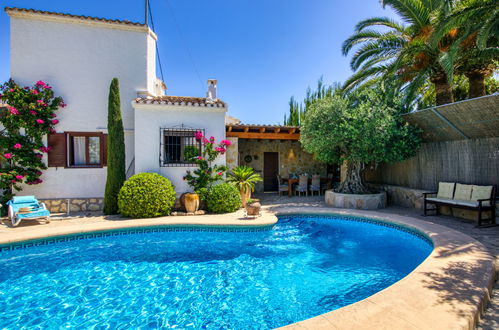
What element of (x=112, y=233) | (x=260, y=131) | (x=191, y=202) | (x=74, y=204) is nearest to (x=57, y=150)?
(x=74, y=204)

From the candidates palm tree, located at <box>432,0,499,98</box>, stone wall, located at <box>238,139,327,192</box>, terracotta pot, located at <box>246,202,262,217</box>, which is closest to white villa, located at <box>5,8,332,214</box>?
terracotta pot, located at <box>246,202,262,217</box>

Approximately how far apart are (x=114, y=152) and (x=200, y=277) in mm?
6011

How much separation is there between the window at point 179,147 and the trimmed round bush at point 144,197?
50.1 inches

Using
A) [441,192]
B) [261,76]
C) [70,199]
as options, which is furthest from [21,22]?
[441,192]

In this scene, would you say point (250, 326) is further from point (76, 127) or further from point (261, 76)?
point (261, 76)

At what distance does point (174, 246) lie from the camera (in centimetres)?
636

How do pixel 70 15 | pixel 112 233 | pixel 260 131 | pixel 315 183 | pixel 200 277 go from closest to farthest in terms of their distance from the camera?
1. pixel 200 277
2. pixel 112 233
3. pixel 70 15
4. pixel 260 131
5. pixel 315 183

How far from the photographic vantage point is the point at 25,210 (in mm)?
7605

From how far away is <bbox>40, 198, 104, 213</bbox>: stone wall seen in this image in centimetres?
906

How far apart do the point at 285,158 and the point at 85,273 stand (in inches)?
441

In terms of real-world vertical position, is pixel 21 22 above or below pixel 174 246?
above

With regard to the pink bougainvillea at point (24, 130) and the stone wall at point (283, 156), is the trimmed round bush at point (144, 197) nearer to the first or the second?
the pink bougainvillea at point (24, 130)

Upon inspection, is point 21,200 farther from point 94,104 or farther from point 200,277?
point 200,277

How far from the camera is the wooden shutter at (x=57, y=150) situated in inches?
361
